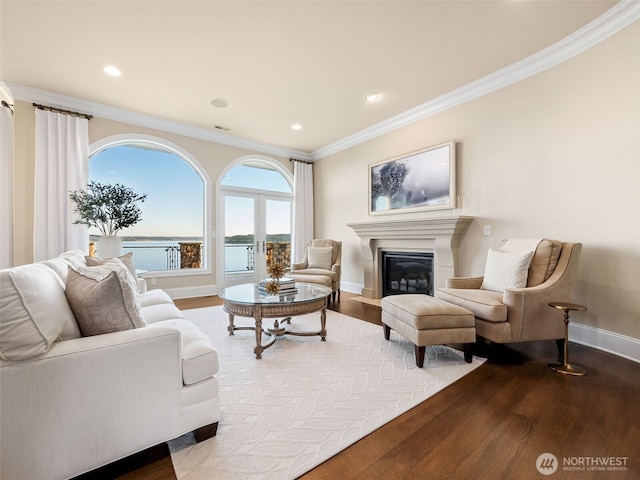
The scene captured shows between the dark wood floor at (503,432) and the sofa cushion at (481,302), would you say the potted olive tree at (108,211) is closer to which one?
the dark wood floor at (503,432)

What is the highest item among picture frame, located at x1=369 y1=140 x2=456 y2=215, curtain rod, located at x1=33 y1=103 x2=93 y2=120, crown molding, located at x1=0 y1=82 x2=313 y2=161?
crown molding, located at x1=0 y1=82 x2=313 y2=161

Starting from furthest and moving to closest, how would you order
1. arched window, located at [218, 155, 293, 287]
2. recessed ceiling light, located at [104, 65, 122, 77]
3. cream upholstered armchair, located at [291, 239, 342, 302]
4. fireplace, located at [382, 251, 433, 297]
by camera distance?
arched window, located at [218, 155, 293, 287], cream upholstered armchair, located at [291, 239, 342, 302], fireplace, located at [382, 251, 433, 297], recessed ceiling light, located at [104, 65, 122, 77]

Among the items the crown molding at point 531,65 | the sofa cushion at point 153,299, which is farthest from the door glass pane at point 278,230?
the sofa cushion at point 153,299

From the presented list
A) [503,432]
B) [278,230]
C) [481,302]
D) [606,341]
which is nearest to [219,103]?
[278,230]

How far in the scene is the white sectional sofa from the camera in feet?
3.37

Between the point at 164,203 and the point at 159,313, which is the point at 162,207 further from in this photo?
the point at 159,313

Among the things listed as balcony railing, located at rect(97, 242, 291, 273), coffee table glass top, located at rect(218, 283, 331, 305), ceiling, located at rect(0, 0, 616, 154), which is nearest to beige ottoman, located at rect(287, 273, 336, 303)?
balcony railing, located at rect(97, 242, 291, 273)

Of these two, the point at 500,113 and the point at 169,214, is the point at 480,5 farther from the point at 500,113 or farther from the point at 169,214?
the point at 169,214

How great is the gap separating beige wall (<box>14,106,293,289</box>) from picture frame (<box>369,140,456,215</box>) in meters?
2.61

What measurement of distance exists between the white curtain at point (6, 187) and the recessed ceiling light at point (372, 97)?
185 inches

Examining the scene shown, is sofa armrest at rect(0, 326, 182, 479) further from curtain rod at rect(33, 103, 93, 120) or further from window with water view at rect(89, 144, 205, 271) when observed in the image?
curtain rod at rect(33, 103, 93, 120)

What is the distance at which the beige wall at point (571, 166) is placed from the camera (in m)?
2.47

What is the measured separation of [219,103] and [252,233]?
256cm

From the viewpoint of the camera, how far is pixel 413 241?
428cm
